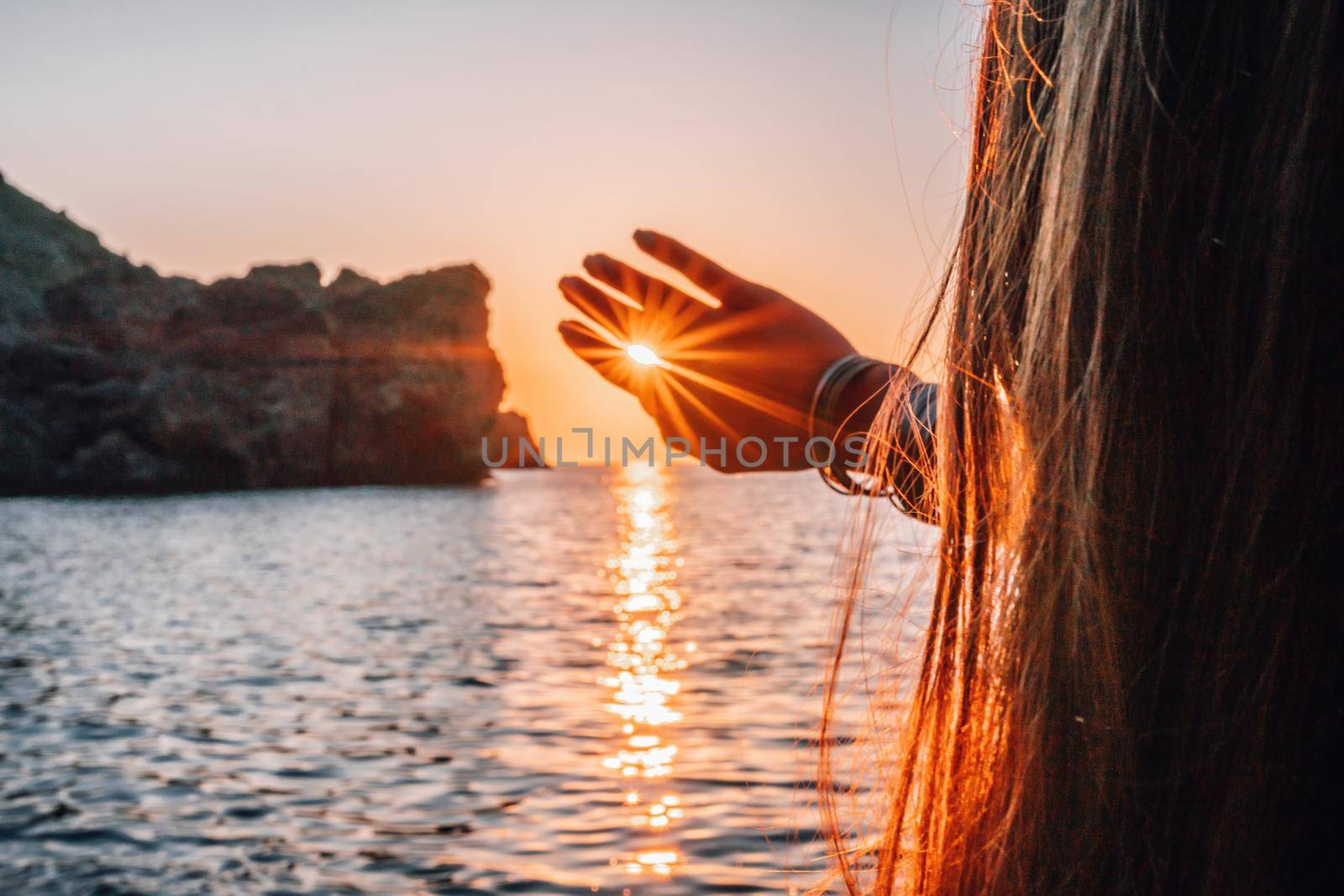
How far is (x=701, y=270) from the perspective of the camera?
991 millimetres

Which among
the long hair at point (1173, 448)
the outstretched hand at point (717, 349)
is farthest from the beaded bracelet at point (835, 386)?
the long hair at point (1173, 448)

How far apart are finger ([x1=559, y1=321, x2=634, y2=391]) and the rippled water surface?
1.24 feet

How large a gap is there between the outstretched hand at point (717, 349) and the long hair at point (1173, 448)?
354 mm

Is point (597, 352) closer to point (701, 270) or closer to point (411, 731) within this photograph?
point (701, 270)

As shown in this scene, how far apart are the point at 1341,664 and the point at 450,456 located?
330 feet

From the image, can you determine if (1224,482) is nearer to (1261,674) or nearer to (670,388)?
(1261,674)

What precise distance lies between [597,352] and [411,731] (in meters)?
10.6

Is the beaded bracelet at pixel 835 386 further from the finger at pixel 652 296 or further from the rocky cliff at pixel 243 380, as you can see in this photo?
the rocky cliff at pixel 243 380

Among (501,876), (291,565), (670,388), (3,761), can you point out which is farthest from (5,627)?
(670,388)

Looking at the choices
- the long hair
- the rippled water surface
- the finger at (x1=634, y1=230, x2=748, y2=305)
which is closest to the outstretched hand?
the finger at (x1=634, y1=230, x2=748, y2=305)

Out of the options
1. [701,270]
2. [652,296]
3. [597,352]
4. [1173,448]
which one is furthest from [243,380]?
[1173,448]

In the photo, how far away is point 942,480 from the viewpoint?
2.43 feet

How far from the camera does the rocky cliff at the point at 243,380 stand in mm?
74875

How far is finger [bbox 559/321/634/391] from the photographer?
3.99 feet
